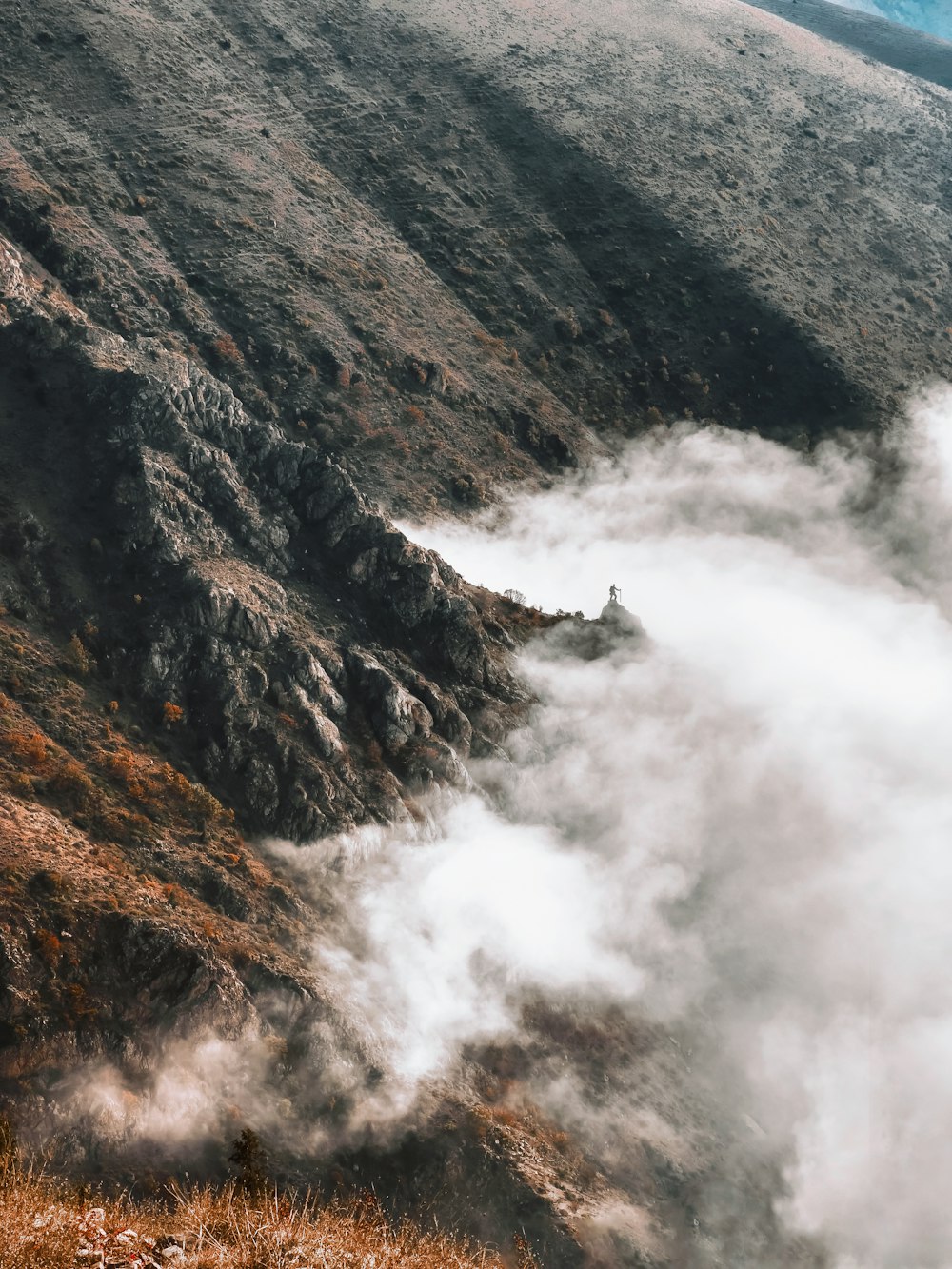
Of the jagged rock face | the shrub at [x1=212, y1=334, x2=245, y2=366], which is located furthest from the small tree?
the shrub at [x1=212, y1=334, x2=245, y2=366]

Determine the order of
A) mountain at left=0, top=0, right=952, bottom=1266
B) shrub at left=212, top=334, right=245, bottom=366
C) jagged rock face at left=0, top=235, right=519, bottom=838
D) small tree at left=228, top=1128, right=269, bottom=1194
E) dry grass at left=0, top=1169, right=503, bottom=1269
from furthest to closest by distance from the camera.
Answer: shrub at left=212, top=334, right=245, bottom=366 < jagged rock face at left=0, top=235, right=519, bottom=838 < mountain at left=0, top=0, right=952, bottom=1266 < small tree at left=228, top=1128, right=269, bottom=1194 < dry grass at left=0, top=1169, right=503, bottom=1269

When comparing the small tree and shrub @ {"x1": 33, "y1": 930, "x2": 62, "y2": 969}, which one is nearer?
the small tree

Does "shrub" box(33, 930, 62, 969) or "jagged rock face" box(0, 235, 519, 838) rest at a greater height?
"jagged rock face" box(0, 235, 519, 838)

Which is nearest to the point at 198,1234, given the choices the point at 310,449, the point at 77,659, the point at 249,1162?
the point at 249,1162

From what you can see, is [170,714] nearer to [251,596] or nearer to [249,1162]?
[251,596]

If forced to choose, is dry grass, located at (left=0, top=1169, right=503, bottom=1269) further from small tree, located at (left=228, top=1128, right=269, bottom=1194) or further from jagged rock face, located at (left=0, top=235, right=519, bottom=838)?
jagged rock face, located at (left=0, top=235, right=519, bottom=838)

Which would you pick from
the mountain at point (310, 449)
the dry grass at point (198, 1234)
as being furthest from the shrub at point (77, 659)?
the dry grass at point (198, 1234)

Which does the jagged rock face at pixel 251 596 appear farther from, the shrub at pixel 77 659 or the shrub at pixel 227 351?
the shrub at pixel 227 351

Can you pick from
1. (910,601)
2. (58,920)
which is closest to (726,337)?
(910,601)

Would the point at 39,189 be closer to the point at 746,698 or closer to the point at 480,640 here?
the point at 480,640
